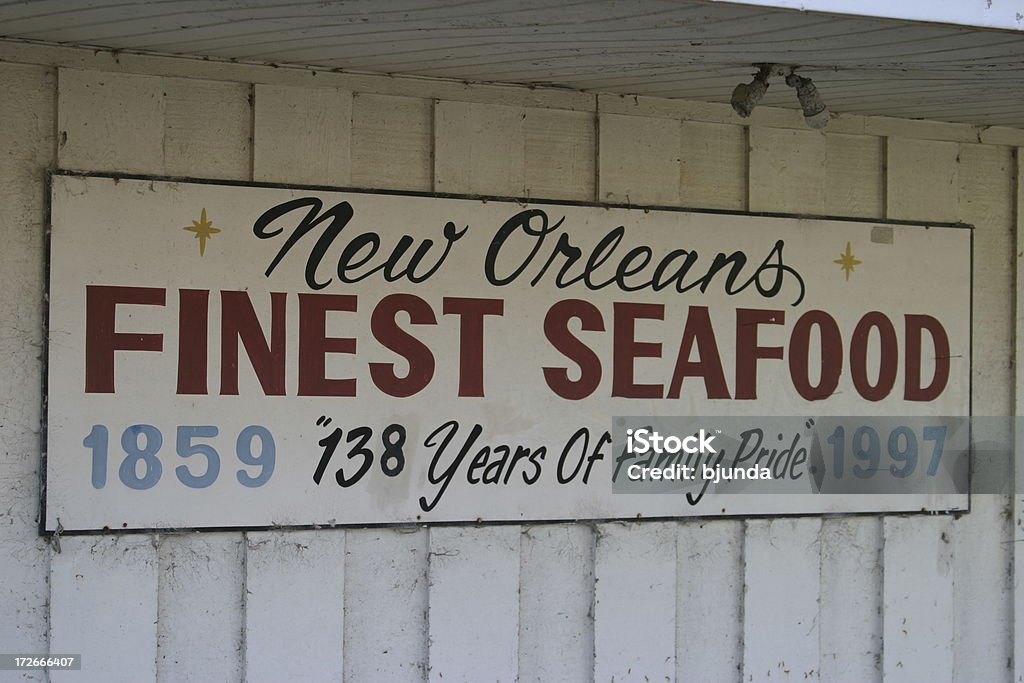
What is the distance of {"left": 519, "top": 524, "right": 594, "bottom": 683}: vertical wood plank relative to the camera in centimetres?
313

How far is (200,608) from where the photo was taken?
9.46ft

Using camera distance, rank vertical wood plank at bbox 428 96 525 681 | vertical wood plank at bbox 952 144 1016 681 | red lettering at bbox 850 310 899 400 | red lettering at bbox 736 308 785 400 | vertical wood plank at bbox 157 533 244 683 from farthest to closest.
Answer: vertical wood plank at bbox 952 144 1016 681, red lettering at bbox 850 310 899 400, red lettering at bbox 736 308 785 400, vertical wood plank at bbox 428 96 525 681, vertical wood plank at bbox 157 533 244 683

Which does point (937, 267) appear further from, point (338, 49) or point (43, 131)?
point (43, 131)

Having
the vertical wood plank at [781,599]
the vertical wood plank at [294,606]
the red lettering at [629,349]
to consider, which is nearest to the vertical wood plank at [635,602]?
the vertical wood plank at [781,599]

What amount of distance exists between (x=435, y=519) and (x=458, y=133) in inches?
42.5

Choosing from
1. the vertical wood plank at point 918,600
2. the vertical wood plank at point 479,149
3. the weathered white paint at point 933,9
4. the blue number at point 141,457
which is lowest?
the vertical wood plank at point 918,600

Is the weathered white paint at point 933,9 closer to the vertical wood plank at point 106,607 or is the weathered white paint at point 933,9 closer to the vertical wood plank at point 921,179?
the vertical wood plank at point 921,179

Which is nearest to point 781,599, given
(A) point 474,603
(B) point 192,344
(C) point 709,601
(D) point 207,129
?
(C) point 709,601

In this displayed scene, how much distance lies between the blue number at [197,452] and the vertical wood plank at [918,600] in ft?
6.67

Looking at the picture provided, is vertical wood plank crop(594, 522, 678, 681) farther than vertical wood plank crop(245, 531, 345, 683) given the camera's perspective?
Yes

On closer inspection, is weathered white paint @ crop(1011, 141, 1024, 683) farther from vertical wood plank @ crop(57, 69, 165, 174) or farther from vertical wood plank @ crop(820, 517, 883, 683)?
vertical wood plank @ crop(57, 69, 165, 174)

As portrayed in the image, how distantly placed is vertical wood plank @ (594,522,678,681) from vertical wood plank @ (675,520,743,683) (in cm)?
4

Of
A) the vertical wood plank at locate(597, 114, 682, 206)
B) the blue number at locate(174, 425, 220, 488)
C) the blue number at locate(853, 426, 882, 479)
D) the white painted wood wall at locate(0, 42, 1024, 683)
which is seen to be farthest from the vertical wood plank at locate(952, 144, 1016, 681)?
the blue number at locate(174, 425, 220, 488)

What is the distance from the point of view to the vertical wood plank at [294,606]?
9.61 feet
